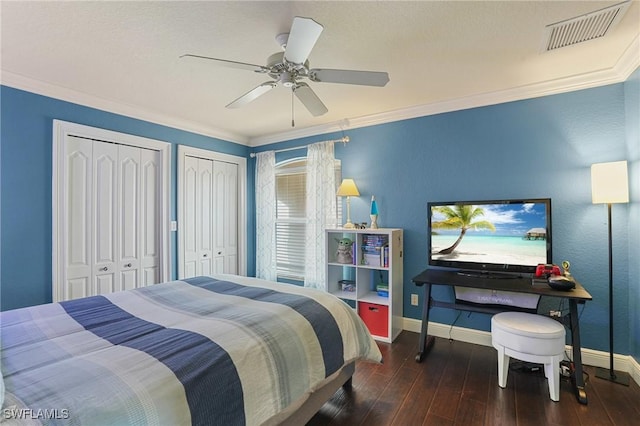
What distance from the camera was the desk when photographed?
7.06 ft

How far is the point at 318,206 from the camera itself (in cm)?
393

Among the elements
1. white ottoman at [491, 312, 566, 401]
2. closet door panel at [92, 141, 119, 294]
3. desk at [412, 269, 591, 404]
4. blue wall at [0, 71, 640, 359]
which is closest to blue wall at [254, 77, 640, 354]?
blue wall at [0, 71, 640, 359]

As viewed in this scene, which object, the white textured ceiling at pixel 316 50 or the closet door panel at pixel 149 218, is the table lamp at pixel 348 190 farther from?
the closet door panel at pixel 149 218

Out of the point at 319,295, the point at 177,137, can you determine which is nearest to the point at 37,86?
the point at 177,137

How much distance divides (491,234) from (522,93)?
134cm

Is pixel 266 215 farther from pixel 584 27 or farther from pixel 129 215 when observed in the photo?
pixel 584 27

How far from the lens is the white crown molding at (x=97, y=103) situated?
8.33 ft

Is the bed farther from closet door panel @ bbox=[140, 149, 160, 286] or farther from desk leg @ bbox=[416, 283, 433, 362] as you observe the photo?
closet door panel @ bbox=[140, 149, 160, 286]

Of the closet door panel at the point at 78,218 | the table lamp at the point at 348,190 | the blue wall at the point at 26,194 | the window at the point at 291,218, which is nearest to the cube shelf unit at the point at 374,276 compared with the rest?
the table lamp at the point at 348,190

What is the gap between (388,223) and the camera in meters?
3.57

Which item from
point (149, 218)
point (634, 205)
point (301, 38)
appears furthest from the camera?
point (149, 218)

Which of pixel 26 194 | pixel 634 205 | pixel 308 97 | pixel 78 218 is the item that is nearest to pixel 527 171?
pixel 634 205

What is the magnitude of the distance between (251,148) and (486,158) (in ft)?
10.7

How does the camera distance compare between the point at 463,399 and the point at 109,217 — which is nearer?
the point at 463,399
